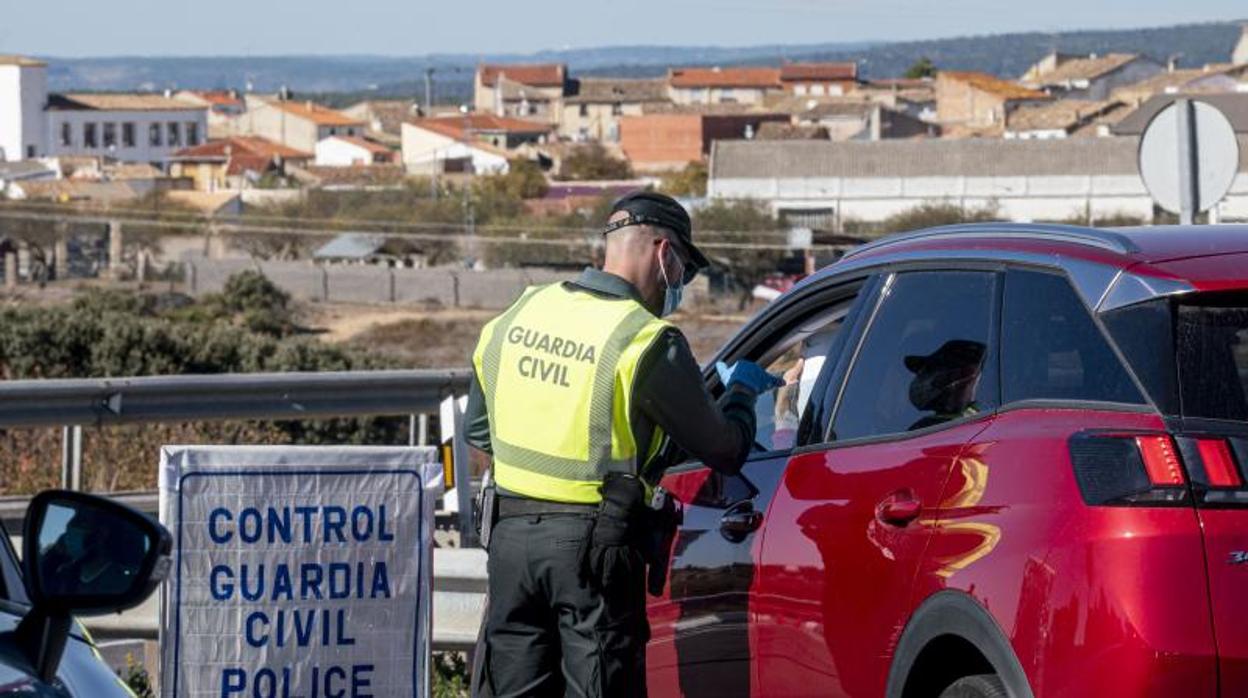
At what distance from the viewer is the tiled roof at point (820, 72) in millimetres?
181125

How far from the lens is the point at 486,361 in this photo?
5.25 m

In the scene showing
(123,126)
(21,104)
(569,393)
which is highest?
(569,393)

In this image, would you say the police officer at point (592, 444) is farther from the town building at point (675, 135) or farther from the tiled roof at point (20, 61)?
the tiled roof at point (20, 61)

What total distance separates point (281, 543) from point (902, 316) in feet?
6.56

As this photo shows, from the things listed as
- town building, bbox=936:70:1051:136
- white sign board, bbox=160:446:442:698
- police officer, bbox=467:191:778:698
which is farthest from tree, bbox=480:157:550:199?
police officer, bbox=467:191:778:698

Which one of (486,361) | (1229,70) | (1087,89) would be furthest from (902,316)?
(1087,89)

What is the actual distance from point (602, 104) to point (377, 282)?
10313 centimetres

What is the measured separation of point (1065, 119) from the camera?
352 feet

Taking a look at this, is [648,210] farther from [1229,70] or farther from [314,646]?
[1229,70]

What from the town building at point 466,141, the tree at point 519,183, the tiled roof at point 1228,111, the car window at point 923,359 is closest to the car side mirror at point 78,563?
the car window at point 923,359

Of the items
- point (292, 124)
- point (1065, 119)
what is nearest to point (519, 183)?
point (1065, 119)

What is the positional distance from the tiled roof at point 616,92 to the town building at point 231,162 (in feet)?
110

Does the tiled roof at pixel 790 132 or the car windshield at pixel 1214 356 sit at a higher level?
the car windshield at pixel 1214 356

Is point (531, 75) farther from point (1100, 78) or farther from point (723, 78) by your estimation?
point (1100, 78)
